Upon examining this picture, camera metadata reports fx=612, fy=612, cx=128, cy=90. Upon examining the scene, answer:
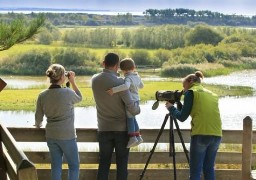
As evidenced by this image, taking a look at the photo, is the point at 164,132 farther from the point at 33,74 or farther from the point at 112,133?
the point at 33,74

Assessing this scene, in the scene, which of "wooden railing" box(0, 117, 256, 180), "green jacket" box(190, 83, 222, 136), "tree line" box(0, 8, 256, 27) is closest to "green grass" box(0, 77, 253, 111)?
"wooden railing" box(0, 117, 256, 180)

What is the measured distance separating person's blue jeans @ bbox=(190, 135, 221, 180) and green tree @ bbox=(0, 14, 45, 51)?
987 cm

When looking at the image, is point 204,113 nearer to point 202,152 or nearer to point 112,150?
point 202,152

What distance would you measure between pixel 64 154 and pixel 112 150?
47 centimetres

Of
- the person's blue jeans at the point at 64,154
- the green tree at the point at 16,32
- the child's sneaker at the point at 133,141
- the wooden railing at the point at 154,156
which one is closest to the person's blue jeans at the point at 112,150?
the child's sneaker at the point at 133,141

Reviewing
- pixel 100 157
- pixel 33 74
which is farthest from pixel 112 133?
pixel 33 74

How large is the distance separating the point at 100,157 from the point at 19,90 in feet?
116

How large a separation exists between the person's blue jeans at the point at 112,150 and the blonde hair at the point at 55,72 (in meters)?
0.68

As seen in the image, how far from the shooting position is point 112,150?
17.3 ft

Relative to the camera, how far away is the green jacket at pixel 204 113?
16.5ft

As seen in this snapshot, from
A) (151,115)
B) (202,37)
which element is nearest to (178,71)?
(202,37)

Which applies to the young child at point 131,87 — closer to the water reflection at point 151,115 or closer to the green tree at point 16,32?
the green tree at point 16,32

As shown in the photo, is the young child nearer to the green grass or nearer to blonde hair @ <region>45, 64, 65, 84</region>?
blonde hair @ <region>45, 64, 65, 84</region>

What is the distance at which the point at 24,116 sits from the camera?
30484mm
